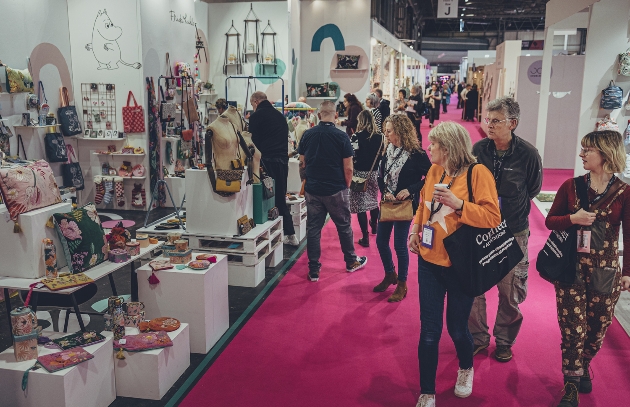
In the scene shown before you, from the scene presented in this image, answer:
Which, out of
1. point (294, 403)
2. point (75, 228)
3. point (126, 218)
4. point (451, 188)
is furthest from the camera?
point (126, 218)

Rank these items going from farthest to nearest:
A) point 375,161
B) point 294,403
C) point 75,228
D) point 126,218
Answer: point 126,218
point 375,161
point 75,228
point 294,403

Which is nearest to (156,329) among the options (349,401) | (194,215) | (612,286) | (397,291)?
(349,401)

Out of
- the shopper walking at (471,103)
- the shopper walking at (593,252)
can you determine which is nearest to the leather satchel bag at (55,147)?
the shopper walking at (593,252)

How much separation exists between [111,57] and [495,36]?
113 feet

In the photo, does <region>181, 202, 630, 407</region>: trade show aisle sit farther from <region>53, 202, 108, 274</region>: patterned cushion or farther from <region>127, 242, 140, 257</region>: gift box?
<region>53, 202, 108, 274</region>: patterned cushion

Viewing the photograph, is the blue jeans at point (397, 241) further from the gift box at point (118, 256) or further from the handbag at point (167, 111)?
the handbag at point (167, 111)

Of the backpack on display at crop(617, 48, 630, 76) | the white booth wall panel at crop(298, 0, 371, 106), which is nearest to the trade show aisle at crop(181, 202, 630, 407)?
the backpack on display at crop(617, 48, 630, 76)

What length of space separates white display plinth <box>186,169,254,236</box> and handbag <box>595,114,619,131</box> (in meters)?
3.84

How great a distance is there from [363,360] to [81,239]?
188 cm

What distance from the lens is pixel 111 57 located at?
25.0 ft

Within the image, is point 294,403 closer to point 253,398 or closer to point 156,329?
point 253,398

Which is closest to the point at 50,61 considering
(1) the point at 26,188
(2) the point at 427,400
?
(1) the point at 26,188

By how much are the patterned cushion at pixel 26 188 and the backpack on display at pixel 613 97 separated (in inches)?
221

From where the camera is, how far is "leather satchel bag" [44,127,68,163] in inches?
267
